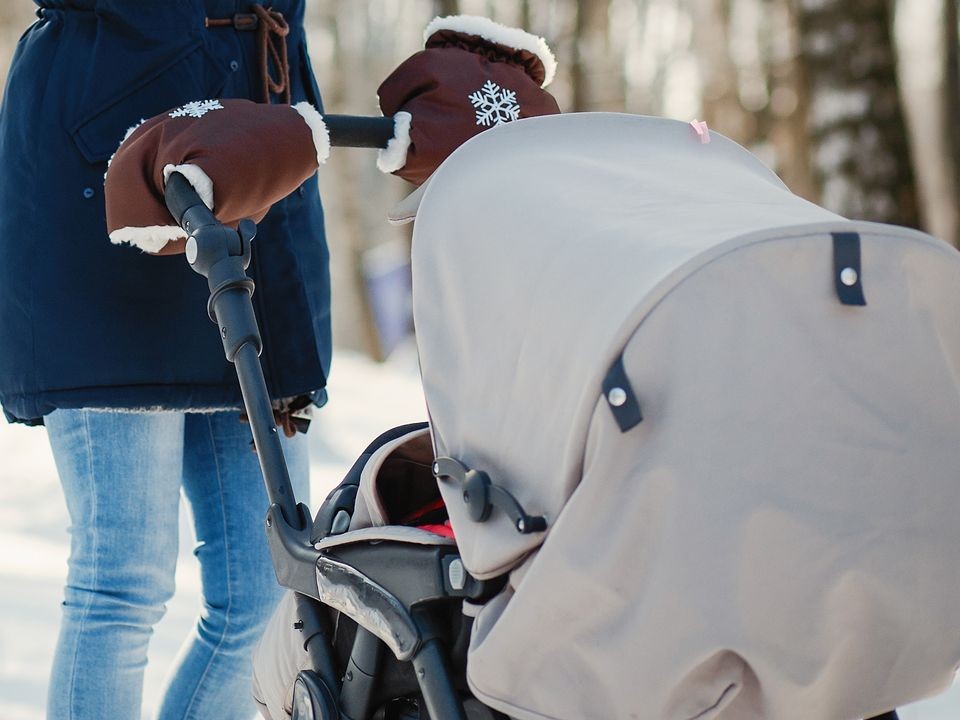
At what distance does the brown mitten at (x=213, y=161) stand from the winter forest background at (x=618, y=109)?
1.77 m

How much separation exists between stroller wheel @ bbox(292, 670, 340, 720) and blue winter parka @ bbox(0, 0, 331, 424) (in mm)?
566

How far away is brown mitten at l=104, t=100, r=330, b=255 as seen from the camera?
1.70 metres

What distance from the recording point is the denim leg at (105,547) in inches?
76.5

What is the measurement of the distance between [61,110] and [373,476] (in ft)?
2.64

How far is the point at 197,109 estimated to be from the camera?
176 centimetres

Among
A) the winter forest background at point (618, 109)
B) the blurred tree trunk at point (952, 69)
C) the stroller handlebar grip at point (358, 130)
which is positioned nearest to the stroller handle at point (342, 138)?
the stroller handlebar grip at point (358, 130)

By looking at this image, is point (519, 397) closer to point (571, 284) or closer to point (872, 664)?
point (571, 284)

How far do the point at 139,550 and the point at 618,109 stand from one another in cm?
1332

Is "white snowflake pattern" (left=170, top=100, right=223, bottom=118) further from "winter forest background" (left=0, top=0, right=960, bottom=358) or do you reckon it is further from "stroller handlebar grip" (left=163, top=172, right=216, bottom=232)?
"winter forest background" (left=0, top=0, right=960, bottom=358)

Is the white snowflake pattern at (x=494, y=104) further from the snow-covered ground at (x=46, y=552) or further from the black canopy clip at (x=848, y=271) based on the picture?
the snow-covered ground at (x=46, y=552)

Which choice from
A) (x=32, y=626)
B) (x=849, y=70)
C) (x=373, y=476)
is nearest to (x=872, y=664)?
(x=373, y=476)

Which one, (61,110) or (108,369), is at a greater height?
(61,110)

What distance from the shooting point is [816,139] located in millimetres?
5230

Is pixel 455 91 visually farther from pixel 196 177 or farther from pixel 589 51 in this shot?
pixel 589 51
